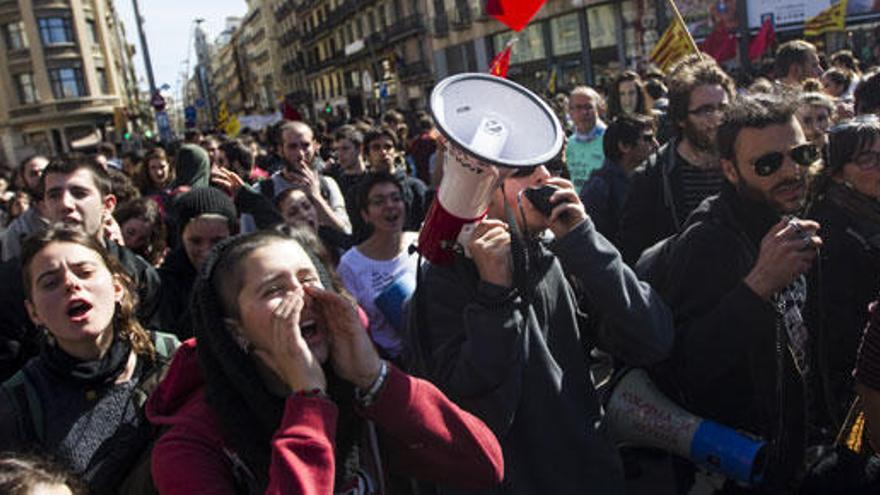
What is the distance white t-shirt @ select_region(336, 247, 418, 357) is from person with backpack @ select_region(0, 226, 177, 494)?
1047 millimetres

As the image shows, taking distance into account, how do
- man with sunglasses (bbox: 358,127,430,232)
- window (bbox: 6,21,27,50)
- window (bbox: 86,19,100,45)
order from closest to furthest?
man with sunglasses (bbox: 358,127,430,232) < window (bbox: 6,21,27,50) < window (bbox: 86,19,100,45)

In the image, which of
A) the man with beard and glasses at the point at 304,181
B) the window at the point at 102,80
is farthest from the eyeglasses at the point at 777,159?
the window at the point at 102,80

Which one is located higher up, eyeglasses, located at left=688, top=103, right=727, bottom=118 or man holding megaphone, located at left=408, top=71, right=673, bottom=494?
eyeglasses, located at left=688, top=103, right=727, bottom=118

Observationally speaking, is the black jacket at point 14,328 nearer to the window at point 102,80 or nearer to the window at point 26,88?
the window at point 26,88

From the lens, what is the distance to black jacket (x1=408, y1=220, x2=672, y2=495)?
70.4 inches

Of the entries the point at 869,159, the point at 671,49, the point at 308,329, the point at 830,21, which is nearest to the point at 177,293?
the point at 308,329

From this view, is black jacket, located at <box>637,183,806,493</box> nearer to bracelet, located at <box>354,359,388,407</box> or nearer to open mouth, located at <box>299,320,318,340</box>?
bracelet, located at <box>354,359,388,407</box>

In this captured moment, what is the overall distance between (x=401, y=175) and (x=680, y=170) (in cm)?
244

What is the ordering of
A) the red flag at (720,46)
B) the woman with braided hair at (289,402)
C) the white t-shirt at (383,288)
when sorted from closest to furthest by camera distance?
the woman with braided hair at (289,402)
the white t-shirt at (383,288)
the red flag at (720,46)

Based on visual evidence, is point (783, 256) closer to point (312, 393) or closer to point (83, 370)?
point (312, 393)

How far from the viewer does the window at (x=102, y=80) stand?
42312 millimetres

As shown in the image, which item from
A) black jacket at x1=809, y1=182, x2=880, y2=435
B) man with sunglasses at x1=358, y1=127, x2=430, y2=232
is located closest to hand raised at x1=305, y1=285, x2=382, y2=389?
black jacket at x1=809, y1=182, x2=880, y2=435

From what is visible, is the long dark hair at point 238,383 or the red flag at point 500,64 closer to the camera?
the long dark hair at point 238,383

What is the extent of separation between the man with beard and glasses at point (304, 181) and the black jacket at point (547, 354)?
2.22m
